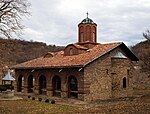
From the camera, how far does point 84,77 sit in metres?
24.7

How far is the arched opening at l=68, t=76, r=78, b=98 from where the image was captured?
27234 millimetres

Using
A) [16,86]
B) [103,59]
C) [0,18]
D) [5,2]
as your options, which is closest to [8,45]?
[0,18]

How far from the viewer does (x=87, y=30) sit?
31.5m

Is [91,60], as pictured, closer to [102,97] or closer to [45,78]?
[102,97]

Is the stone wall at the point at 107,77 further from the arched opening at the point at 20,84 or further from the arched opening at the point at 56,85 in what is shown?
the arched opening at the point at 20,84

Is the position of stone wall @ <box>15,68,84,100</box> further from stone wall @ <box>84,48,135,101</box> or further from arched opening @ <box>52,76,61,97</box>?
stone wall @ <box>84,48,135,101</box>

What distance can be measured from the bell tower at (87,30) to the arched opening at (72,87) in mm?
6065

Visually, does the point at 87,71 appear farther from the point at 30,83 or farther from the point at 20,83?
the point at 20,83

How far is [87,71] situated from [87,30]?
805 cm

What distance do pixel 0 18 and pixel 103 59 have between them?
11.7 meters

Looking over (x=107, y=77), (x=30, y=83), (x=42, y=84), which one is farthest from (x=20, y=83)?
(x=107, y=77)

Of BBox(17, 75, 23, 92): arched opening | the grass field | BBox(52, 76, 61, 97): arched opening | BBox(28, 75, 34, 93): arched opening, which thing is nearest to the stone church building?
BBox(52, 76, 61, 97): arched opening

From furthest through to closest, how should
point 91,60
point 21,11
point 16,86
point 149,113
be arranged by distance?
1. point 16,86
2. point 91,60
3. point 21,11
4. point 149,113

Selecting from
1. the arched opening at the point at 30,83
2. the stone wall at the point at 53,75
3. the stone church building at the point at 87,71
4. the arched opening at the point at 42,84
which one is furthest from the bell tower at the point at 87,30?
the arched opening at the point at 30,83
